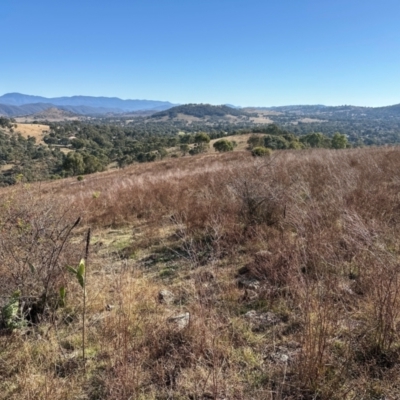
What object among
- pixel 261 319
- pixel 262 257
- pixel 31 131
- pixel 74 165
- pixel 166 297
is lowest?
pixel 74 165

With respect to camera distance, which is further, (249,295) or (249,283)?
(249,283)

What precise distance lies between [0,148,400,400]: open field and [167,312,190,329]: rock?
0.07ft

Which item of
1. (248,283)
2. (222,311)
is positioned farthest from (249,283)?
(222,311)

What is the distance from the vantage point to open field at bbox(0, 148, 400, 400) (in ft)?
7.14

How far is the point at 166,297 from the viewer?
3.55 m

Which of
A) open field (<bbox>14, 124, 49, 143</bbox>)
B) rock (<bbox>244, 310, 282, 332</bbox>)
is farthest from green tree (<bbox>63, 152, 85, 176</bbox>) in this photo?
open field (<bbox>14, 124, 49, 143</bbox>)

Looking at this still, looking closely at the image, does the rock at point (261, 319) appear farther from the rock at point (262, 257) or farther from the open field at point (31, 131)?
the open field at point (31, 131)

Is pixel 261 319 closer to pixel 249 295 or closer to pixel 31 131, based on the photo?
pixel 249 295

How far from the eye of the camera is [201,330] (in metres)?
2.57

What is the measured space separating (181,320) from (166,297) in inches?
26.2

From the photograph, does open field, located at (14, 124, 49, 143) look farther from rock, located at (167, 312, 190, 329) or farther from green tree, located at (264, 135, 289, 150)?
rock, located at (167, 312, 190, 329)

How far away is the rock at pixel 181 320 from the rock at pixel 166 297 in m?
0.47

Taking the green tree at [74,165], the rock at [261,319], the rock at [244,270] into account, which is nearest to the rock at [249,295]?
the rock at [261,319]

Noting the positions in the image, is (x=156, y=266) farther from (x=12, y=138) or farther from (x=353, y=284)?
(x=12, y=138)
